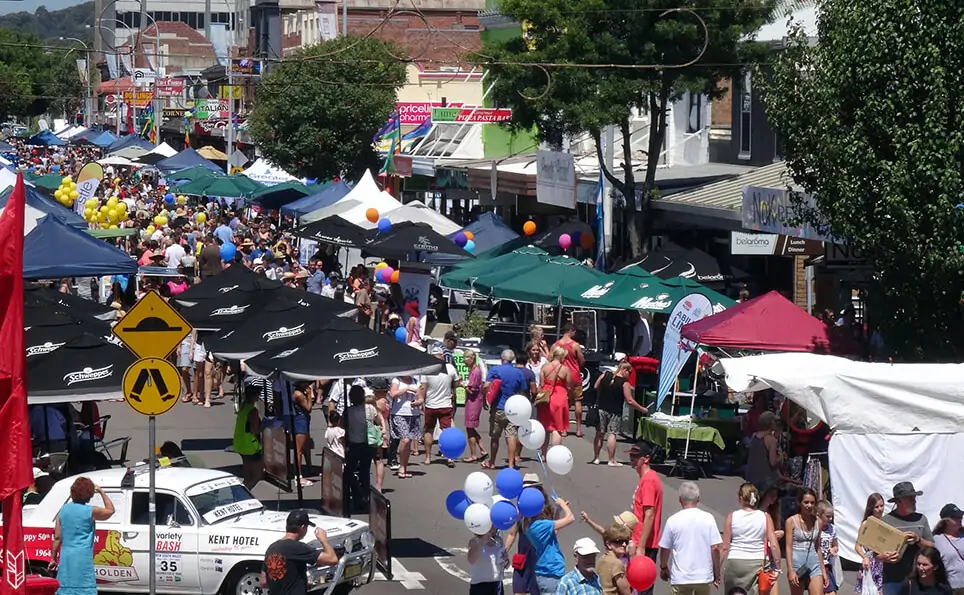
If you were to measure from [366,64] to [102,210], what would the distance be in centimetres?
981

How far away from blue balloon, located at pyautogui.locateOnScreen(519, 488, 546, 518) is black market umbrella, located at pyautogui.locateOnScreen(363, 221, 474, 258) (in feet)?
53.7

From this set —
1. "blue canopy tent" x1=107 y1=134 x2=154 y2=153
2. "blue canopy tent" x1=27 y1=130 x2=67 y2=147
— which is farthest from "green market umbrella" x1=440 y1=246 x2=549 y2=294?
"blue canopy tent" x1=27 y1=130 x2=67 y2=147

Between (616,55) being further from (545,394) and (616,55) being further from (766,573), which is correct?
(766,573)

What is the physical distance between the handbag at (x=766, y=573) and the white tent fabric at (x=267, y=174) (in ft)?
117

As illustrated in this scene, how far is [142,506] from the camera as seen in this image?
12.5 meters

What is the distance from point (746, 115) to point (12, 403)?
77.7 ft

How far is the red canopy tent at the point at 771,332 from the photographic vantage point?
57.6 feet

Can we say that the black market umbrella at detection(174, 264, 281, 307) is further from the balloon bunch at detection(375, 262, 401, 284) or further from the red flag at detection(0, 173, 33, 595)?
the red flag at detection(0, 173, 33, 595)

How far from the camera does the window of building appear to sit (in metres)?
28.8

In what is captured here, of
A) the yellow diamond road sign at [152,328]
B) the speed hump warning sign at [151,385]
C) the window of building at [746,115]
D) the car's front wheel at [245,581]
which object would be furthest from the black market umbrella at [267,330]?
the window of building at [746,115]

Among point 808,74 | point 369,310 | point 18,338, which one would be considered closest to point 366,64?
point 369,310

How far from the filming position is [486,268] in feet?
82.9

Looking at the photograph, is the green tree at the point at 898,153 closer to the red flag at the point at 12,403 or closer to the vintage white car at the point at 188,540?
the vintage white car at the point at 188,540

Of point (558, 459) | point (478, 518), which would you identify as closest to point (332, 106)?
point (558, 459)
